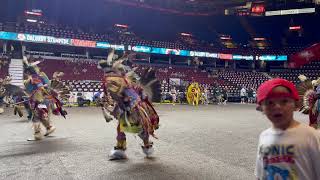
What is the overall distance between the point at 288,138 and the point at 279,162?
17 centimetres

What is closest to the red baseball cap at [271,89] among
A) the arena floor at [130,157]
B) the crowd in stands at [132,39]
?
the arena floor at [130,157]

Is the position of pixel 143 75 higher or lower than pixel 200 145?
higher

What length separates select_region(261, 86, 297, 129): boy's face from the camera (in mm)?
1999

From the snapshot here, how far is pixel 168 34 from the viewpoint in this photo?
126 ft

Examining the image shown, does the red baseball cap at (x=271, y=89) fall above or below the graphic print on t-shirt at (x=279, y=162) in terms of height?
above

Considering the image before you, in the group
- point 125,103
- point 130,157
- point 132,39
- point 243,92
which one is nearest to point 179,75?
point 132,39

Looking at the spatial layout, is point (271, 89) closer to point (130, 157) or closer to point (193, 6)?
point (130, 157)

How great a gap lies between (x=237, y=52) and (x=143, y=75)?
3444cm

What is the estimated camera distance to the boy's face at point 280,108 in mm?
1999

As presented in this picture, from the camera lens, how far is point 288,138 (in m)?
2.02

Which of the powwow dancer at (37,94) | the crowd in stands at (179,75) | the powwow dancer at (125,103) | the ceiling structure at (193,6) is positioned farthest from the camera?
the ceiling structure at (193,6)

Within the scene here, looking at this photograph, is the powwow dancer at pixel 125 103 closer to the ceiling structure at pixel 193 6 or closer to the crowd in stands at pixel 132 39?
the crowd in stands at pixel 132 39

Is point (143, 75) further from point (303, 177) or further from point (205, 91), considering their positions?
point (205, 91)

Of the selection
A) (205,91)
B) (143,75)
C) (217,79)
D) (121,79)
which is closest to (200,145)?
(143,75)
